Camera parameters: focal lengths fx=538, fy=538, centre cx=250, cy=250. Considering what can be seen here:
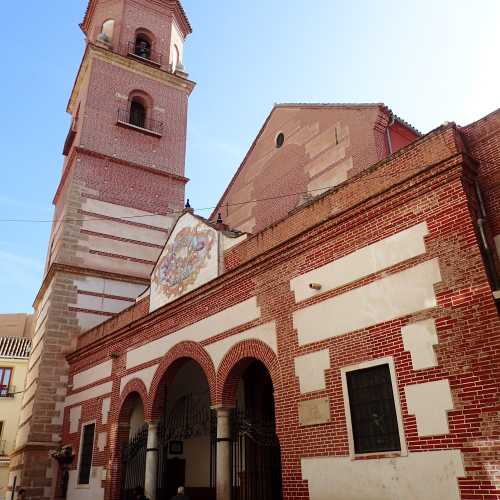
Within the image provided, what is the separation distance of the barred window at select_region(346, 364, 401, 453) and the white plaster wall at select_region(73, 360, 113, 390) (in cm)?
904

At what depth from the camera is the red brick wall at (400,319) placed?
6.78 metres

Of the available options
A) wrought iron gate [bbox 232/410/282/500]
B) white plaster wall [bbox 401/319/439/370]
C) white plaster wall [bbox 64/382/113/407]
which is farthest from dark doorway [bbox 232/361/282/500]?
white plaster wall [bbox 64/382/113/407]

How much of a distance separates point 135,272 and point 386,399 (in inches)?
537

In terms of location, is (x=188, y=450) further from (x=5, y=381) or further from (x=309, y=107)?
(x=5, y=381)

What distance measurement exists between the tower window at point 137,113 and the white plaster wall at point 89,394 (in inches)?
456

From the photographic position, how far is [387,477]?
740 centimetres

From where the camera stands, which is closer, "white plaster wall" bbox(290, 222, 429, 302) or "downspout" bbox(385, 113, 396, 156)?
"white plaster wall" bbox(290, 222, 429, 302)

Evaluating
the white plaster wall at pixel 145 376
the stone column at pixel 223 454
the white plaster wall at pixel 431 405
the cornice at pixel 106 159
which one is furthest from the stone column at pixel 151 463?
the cornice at pixel 106 159

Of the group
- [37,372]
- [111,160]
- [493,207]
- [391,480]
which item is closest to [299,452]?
[391,480]

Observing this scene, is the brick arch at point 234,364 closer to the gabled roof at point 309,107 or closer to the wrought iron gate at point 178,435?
the wrought iron gate at point 178,435

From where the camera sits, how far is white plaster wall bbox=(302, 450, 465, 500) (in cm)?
677

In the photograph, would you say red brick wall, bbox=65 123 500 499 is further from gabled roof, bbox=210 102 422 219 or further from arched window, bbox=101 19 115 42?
arched window, bbox=101 19 115 42

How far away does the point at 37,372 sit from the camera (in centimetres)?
1781

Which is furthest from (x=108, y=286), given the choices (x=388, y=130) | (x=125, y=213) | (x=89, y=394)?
(x=388, y=130)
